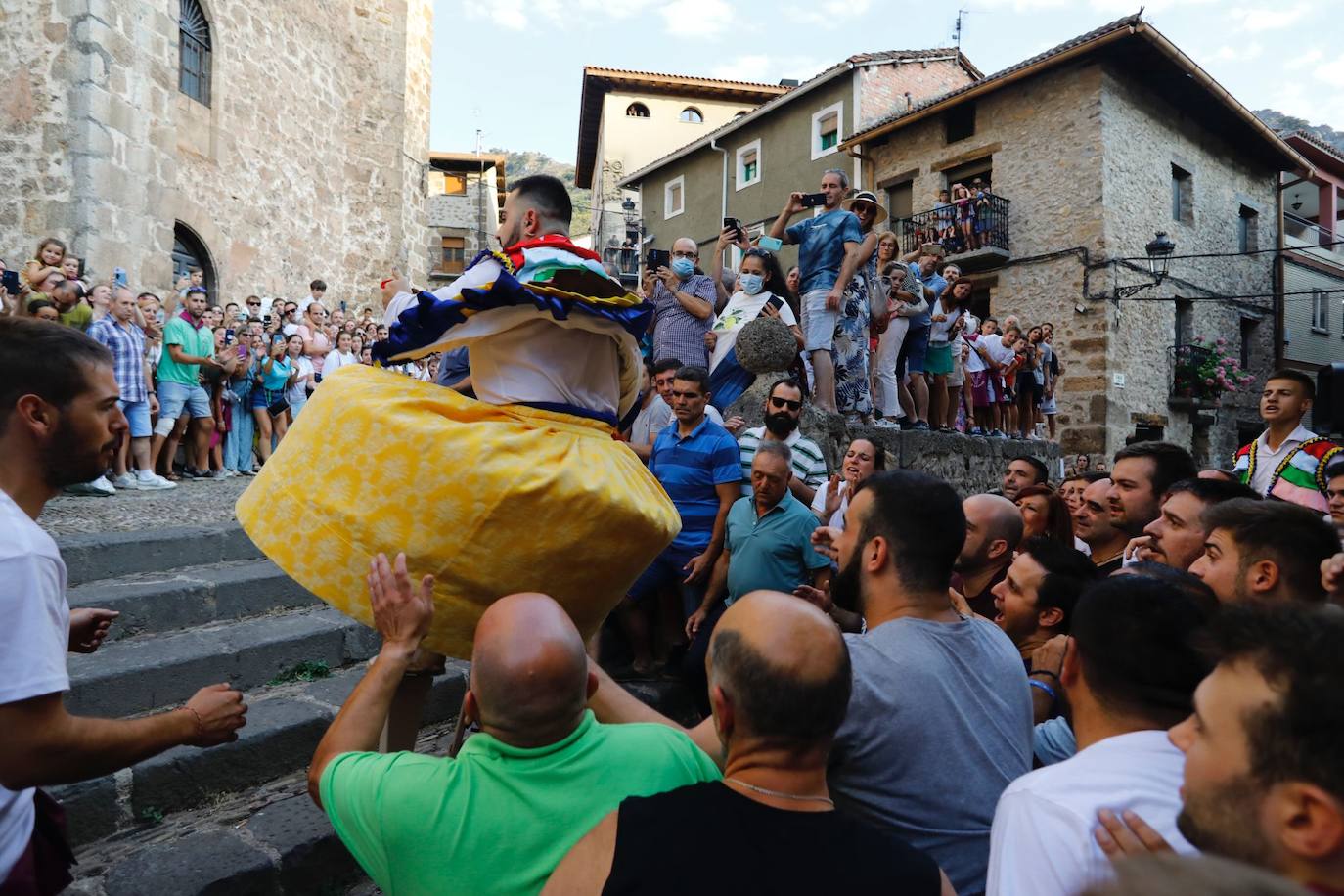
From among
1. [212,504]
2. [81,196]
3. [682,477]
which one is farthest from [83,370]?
[81,196]

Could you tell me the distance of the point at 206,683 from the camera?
3.77 m

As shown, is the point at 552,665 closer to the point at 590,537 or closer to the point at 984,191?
the point at 590,537

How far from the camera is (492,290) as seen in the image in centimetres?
230

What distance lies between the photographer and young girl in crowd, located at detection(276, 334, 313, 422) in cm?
981

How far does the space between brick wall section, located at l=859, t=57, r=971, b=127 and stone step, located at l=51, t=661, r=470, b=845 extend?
21623 mm

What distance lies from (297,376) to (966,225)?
1508 centimetres

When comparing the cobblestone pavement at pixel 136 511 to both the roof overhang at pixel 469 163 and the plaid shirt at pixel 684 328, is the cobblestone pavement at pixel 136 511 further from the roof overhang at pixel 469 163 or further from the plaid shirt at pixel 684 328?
the roof overhang at pixel 469 163

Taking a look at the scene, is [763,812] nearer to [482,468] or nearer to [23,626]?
[482,468]

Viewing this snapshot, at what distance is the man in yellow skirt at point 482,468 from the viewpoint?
7.06 ft

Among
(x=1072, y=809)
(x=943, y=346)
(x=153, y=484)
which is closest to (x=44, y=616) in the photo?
(x=1072, y=809)

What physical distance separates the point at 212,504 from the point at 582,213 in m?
52.2

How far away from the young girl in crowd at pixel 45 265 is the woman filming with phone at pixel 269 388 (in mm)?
1971

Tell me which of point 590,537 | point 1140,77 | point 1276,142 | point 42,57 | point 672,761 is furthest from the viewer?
point 1276,142

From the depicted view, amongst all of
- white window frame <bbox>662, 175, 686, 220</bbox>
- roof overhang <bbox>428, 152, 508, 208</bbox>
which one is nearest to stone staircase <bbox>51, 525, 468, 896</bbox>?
white window frame <bbox>662, 175, 686, 220</bbox>
